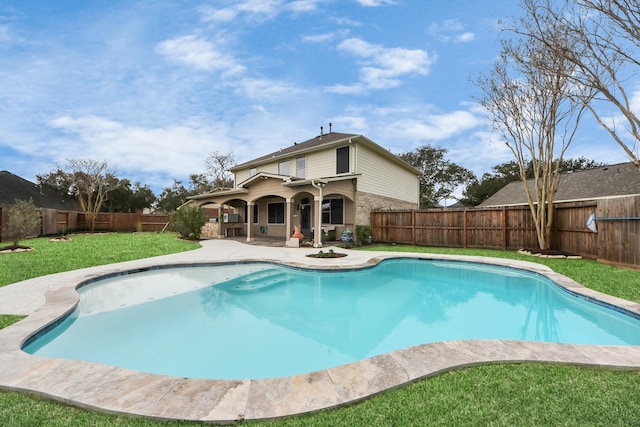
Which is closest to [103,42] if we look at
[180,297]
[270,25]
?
[270,25]

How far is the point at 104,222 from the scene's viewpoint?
2330 centimetres

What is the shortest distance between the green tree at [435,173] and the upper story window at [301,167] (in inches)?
778

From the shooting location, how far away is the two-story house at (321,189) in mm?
14289

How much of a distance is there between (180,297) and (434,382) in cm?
576

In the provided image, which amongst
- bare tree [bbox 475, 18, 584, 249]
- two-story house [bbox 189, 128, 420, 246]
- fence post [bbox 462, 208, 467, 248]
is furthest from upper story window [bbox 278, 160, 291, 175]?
bare tree [bbox 475, 18, 584, 249]

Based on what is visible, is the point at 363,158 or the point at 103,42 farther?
the point at 363,158

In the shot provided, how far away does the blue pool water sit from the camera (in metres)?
3.76

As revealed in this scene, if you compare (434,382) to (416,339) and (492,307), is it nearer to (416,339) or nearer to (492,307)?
(416,339)

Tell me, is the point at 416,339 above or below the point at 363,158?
below

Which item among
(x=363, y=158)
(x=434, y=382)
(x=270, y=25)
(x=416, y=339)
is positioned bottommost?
(x=416, y=339)

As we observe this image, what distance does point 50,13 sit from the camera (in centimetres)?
909

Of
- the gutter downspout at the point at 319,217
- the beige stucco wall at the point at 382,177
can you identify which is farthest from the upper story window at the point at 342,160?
the gutter downspout at the point at 319,217

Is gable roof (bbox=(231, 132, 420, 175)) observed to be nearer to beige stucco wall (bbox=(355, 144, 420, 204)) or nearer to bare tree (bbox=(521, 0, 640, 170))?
beige stucco wall (bbox=(355, 144, 420, 204))

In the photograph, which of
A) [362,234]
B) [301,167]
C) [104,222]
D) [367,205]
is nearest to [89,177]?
[104,222]
